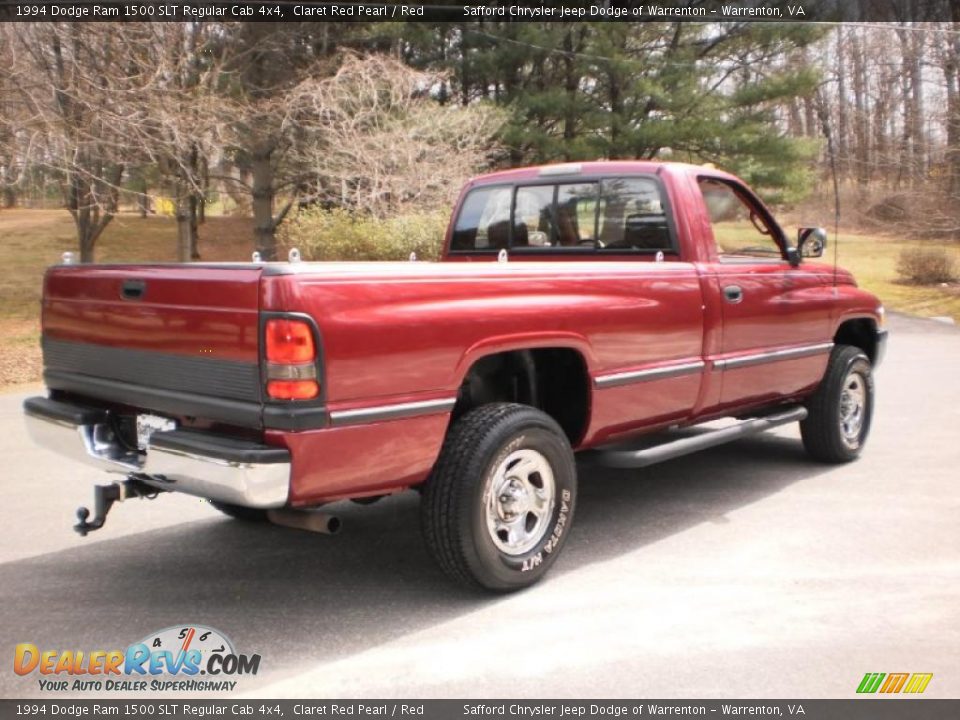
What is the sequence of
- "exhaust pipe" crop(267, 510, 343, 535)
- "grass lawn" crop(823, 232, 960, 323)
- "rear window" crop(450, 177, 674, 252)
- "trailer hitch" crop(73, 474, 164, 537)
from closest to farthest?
1. "exhaust pipe" crop(267, 510, 343, 535)
2. "trailer hitch" crop(73, 474, 164, 537)
3. "rear window" crop(450, 177, 674, 252)
4. "grass lawn" crop(823, 232, 960, 323)

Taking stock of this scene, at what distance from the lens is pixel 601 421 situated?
471 cm

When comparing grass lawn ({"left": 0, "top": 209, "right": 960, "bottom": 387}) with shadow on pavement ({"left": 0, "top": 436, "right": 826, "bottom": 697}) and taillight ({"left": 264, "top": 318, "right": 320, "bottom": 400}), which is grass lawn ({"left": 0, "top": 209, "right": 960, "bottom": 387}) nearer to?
shadow on pavement ({"left": 0, "top": 436, "right": 826, "bottom": 697})

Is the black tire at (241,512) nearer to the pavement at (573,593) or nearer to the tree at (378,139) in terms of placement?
the pavement at (573,593)

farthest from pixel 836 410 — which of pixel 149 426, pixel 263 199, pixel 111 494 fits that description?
pixel 263 199

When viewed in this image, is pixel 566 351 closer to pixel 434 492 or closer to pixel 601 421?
pixel 601 421

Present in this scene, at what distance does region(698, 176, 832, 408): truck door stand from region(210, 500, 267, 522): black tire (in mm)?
2645

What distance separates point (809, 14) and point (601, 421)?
2148 centimetres

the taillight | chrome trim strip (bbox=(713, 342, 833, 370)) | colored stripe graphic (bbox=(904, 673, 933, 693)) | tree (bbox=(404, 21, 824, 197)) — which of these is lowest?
colored stripe graphic (bbox=(904, 673, 933, 693))

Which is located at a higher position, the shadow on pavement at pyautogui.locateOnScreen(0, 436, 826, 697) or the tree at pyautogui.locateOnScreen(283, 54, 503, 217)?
the tree at pyautogui.locateOnScreen(283, 54, 503, 217)

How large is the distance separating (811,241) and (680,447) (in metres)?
1.99

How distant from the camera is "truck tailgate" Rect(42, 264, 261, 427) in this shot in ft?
11.5

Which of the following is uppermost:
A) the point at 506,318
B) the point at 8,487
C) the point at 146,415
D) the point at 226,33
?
the point at 226,33

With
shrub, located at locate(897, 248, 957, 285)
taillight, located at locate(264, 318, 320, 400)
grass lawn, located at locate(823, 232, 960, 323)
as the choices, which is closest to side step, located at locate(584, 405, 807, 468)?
taillight, located at locate(264, 318, 320, 400)

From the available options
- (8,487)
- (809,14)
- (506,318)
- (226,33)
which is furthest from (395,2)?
(506,318)
